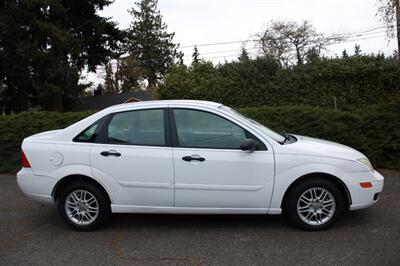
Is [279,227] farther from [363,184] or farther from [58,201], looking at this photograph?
[58,201]

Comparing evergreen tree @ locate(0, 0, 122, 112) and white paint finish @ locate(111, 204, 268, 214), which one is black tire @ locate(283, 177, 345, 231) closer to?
white paint finish @ locate(111, 204, 268, 214)

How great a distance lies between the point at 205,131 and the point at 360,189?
191 centimetres

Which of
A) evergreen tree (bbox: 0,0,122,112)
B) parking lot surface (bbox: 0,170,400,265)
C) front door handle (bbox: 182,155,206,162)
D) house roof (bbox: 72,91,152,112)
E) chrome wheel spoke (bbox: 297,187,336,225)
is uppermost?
evergreen tree (bbox: 0,0,122,112)

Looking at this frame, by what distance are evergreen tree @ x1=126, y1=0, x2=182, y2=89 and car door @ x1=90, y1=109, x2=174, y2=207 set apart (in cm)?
5187

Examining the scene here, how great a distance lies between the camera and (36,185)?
4.84 m

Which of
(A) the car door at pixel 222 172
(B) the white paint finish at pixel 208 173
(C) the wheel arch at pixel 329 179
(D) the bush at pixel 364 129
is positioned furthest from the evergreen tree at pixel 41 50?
(C) the wheel arch at pixel 329 179

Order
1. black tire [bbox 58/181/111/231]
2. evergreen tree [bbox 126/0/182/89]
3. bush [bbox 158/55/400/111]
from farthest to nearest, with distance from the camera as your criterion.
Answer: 1. evergreen tree [bbox 126/0/182/89]
2. bush [bbox 158/55/400/111]
3. black tire [bbox 58/181/111/231]

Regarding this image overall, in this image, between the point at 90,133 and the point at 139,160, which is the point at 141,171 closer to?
the point at 139,160

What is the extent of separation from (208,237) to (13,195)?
3.94 metres

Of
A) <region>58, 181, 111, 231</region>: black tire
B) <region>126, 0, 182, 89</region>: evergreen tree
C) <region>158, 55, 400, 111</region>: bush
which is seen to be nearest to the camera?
<region>58, 181, 111, 231</region>: black tire

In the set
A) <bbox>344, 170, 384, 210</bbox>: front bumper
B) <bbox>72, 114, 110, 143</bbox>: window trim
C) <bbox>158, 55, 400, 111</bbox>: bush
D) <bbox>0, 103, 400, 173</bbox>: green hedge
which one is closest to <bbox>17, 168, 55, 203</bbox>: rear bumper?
<bbox>72, 114, 110, 143</bbox>: window trim

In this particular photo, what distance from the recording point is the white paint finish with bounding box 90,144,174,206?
459 cm

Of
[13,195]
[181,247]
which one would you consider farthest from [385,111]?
[13,195]

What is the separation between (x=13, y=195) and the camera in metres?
6.74
